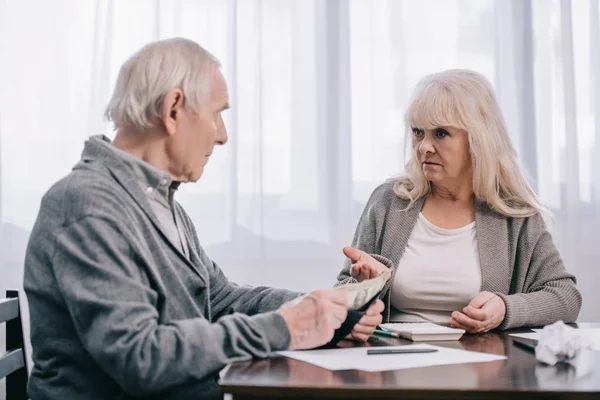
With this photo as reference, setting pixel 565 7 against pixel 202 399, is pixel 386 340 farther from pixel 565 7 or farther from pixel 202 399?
pixel 565 7

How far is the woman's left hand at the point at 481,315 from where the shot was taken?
168cm

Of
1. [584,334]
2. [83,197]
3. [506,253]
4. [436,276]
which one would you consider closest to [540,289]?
[506,253]

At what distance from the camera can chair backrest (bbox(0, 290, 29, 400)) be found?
156 centimetres

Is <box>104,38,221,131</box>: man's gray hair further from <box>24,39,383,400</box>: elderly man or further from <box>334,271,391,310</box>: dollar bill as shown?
<box>334,271,391,310</box>: dollar bill

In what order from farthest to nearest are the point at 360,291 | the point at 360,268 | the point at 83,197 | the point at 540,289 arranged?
the point at 540,289 → the point at 360,268 → the point at 360,291 → the point at 83,197

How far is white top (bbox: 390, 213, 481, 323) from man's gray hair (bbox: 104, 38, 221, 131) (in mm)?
907

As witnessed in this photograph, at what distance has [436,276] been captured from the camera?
2090mm

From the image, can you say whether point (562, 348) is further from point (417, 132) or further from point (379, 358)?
point (417, 132)

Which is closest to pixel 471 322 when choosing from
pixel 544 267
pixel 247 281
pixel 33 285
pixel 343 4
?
pixel 544 267

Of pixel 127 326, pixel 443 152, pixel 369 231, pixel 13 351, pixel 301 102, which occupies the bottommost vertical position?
pixel 13 351

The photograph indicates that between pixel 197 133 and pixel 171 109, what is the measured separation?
78 mm

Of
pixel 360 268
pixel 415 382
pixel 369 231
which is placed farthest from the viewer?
pixel 369 231

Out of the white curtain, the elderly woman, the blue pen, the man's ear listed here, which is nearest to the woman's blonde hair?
the elderly woman

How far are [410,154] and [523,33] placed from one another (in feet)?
2.84
